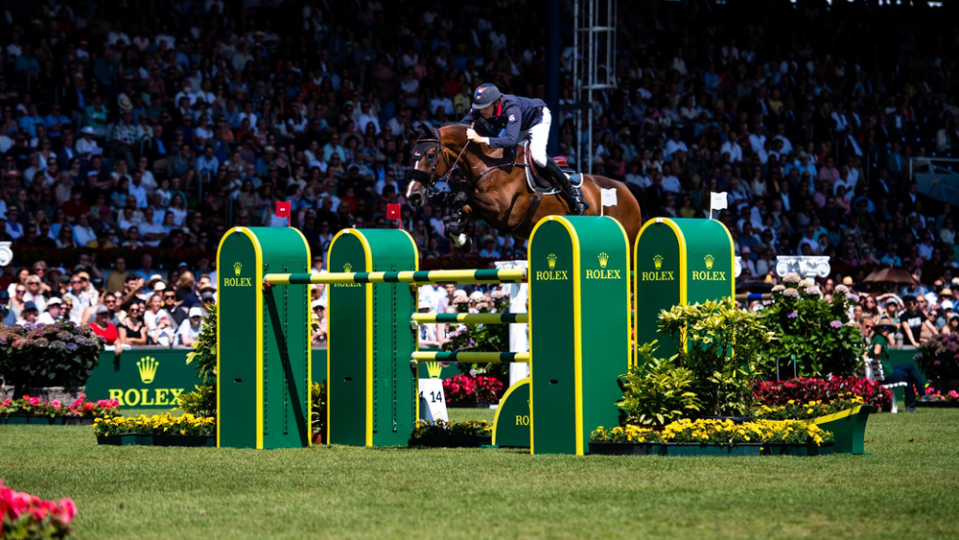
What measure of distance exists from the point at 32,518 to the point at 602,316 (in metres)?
5.96

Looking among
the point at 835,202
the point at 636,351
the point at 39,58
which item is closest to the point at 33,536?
the point at 636,351

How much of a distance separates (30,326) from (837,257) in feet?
55.9

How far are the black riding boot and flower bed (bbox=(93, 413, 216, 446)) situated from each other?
15.0 ft

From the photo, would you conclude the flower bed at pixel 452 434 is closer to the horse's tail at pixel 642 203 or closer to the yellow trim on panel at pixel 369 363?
the yellow trim on panel at pixel 369 363

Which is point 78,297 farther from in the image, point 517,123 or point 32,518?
point 32,518

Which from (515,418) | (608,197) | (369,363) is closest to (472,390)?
(369,363)

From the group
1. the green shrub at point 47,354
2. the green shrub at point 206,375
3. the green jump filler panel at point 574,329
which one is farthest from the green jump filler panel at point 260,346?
the green shrub at point 47,354

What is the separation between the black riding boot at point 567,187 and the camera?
598 inches

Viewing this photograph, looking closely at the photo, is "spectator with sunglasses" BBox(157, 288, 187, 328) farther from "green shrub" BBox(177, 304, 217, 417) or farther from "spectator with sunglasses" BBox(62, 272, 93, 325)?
"green shrub" BBox(177, 304, 217, 417)

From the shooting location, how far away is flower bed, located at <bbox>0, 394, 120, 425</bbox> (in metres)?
16.1

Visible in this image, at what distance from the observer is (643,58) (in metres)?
32.0

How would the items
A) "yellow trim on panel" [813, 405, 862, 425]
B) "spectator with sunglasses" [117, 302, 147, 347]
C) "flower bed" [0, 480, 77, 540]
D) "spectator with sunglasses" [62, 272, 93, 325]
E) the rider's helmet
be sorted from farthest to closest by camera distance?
"spectator with sunglasses" [62, 272, 93, 325] → "spectator with sunglasses" [117, 302, 147, 347] → the rider's helmet → "yellow trim on panel" [813, 405, 862, 425] → "flower bed" [0, 480, 77, 540]

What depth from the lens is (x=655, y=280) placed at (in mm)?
11875

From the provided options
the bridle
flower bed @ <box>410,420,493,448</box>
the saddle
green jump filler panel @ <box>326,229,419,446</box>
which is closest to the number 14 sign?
green jump filler panel @ <box>326,229,419,446</box>
